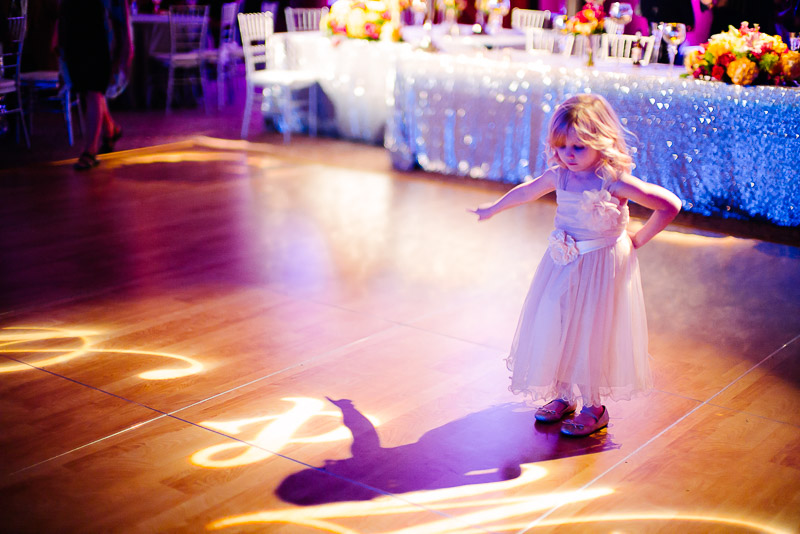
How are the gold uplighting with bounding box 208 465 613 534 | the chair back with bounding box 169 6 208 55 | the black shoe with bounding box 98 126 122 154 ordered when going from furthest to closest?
1. the chair back with bounding box 169 6 208 55
2. the black shoe with bounding box 98 126 122 154
3. the gold uplighting with bounding box 208 465 613 534

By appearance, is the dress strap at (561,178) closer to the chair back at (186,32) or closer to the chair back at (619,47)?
the chair back at (619,47)

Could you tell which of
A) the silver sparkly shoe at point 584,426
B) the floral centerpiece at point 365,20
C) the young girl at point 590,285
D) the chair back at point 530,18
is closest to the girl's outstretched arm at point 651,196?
the young girl at point 590,285

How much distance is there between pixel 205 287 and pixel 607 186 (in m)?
2.17

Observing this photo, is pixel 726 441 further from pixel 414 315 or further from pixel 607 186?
pixel 414 315

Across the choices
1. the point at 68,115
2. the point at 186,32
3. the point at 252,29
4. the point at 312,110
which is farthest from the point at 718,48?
the point at 186,32

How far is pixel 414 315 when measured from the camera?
12.4 feet

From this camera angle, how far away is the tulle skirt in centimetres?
262

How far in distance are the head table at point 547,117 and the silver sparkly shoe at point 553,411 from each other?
3.06 metres

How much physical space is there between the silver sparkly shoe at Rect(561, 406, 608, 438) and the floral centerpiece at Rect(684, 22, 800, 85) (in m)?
3.23

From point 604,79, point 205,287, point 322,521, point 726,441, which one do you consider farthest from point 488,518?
point 604,79

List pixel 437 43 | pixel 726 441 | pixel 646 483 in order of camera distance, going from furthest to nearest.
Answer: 1. pixel 437 43
2. pixel 726 441
3. pixel 646 483

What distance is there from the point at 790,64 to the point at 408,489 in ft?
13.3

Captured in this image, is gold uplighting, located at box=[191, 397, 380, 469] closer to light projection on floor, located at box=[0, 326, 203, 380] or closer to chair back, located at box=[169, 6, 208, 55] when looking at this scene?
light projection on floor, located at box=[0, 326, 203, 380]

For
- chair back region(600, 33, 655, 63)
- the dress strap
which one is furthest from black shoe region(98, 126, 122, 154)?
the dress strap
